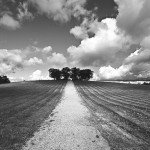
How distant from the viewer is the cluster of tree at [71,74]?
110188 mm

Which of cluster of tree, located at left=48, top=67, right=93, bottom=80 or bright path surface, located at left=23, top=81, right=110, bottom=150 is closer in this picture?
bright path surface, located at left=23, top=81, right=110, bottom=150

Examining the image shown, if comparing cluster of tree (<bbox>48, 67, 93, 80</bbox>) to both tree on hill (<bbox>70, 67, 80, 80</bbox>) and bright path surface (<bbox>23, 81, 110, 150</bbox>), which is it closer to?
tree on hill (<bbox>70, 67, 80, 80</bbox>)

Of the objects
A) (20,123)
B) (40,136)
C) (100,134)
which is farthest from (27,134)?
(100,134)

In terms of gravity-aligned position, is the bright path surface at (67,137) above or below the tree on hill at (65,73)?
below

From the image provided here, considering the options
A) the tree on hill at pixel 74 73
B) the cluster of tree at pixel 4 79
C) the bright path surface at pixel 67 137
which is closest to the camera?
the bright path surface at pixel 67 137

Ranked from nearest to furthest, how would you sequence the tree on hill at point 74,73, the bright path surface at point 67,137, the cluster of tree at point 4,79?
1. the bright path surface at point 67,137
2. the cluster of tree at point 4,79
3. the tree on hill at point 74,73

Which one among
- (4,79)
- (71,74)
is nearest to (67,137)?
(4,79)

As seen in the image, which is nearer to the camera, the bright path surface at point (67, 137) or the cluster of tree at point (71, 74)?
the bright path surface at point (67, 137)

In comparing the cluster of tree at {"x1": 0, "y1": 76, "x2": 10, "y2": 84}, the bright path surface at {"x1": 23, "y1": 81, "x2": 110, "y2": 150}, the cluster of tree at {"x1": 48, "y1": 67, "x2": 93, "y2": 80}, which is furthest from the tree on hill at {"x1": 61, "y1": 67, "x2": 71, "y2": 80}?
the bright path surface at {"x1": 23, "y1": 81, "x2": 110, "y2": 150}

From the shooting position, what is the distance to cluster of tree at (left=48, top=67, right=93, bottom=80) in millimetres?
110188

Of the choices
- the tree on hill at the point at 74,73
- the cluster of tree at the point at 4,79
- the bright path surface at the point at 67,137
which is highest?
the tree on hill at the point at 74,73

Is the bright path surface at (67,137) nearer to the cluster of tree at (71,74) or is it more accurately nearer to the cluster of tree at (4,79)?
the cluster of tree at (4,79)

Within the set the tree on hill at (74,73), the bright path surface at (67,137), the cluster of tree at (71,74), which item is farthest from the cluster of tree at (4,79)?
the bright path surface at (67,137)

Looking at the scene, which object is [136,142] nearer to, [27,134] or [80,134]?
[80,134]
